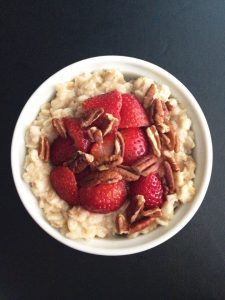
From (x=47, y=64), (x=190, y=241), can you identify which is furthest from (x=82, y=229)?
(x=47, y=64)

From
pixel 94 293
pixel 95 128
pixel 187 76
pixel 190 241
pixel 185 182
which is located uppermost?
pixel 187 76

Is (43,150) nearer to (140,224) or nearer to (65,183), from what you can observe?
(65,183)

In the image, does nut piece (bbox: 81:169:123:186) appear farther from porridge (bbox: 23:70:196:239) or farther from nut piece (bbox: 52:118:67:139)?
nut piece (bbox: 52:118:67:139)

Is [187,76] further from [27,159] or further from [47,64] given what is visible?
[27,159]

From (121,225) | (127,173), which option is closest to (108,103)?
(127,173)
